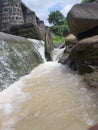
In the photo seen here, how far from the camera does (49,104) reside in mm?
5516

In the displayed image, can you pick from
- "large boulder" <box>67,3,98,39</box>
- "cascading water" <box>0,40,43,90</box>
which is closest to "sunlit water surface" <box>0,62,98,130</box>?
"cascading water" <box>0,40,43,90</box>

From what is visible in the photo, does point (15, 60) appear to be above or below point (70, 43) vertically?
above

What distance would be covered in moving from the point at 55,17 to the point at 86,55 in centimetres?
5445

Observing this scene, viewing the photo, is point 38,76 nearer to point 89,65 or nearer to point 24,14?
point 89,65

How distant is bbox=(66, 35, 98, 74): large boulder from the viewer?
279 inches

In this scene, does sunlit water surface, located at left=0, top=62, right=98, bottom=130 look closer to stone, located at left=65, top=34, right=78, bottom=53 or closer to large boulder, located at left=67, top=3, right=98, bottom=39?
large boulder, located at left=67, top=3, right=98, bottom=39

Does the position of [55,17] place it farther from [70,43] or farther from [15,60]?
[15,60]

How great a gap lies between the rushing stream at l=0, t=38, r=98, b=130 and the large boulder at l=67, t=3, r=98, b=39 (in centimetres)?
159

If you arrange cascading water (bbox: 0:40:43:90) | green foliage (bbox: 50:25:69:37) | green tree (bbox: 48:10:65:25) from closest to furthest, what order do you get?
cascading water (bbox: 0:40:43:90) < green foliage (bbox: 50:25:69:37) < green tree (bbox: 48:10:65:25)

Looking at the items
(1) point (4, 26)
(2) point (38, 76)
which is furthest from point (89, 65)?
(1) point (4, 26)

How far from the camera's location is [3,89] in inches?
277

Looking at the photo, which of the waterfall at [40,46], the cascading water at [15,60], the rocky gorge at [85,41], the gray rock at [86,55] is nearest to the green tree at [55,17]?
the waterfall at [40,46]

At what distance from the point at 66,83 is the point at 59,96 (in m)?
0.84

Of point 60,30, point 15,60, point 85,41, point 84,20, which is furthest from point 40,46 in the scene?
point 60,30
